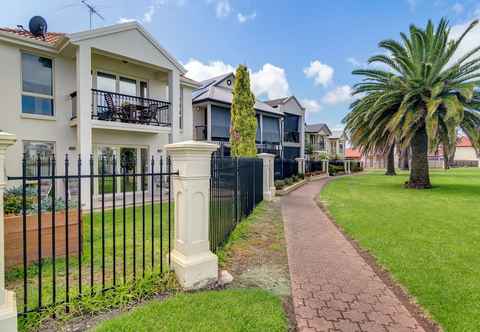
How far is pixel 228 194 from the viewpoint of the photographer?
6078mm

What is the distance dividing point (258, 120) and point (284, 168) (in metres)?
8.54

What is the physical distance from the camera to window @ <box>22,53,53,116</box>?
977 centimetres

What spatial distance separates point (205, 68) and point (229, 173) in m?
29.3

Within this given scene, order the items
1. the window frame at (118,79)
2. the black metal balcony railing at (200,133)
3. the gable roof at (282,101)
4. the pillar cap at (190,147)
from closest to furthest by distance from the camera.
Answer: the pillar cap at (190,147), the window frame at (118,79), the black metal balcony railing at (200,133), the gable roof at (282,101)

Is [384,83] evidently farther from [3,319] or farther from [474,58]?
[3,319]

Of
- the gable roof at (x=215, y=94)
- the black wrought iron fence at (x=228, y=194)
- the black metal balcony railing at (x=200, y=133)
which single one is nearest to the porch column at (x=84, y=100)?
the black wrought iron fence at (x=228, y=194)

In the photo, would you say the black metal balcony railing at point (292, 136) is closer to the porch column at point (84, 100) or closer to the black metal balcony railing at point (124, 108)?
the black metal balcony railing at point (124, 108)

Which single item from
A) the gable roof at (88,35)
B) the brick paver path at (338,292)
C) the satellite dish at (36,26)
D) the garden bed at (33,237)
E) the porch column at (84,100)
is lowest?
the brick paver path at (338,292)

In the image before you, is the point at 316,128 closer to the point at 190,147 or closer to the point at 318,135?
→ the point at 318,135

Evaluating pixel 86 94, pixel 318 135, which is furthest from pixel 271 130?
pixel 318 135

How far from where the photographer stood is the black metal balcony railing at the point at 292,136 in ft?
98.1

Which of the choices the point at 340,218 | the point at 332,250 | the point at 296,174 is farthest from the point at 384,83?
the point at 332,250

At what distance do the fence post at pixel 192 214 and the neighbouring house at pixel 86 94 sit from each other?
7656 mm

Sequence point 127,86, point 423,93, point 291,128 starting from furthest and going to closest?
point 291,128 < point 423,93 < point 127,86
